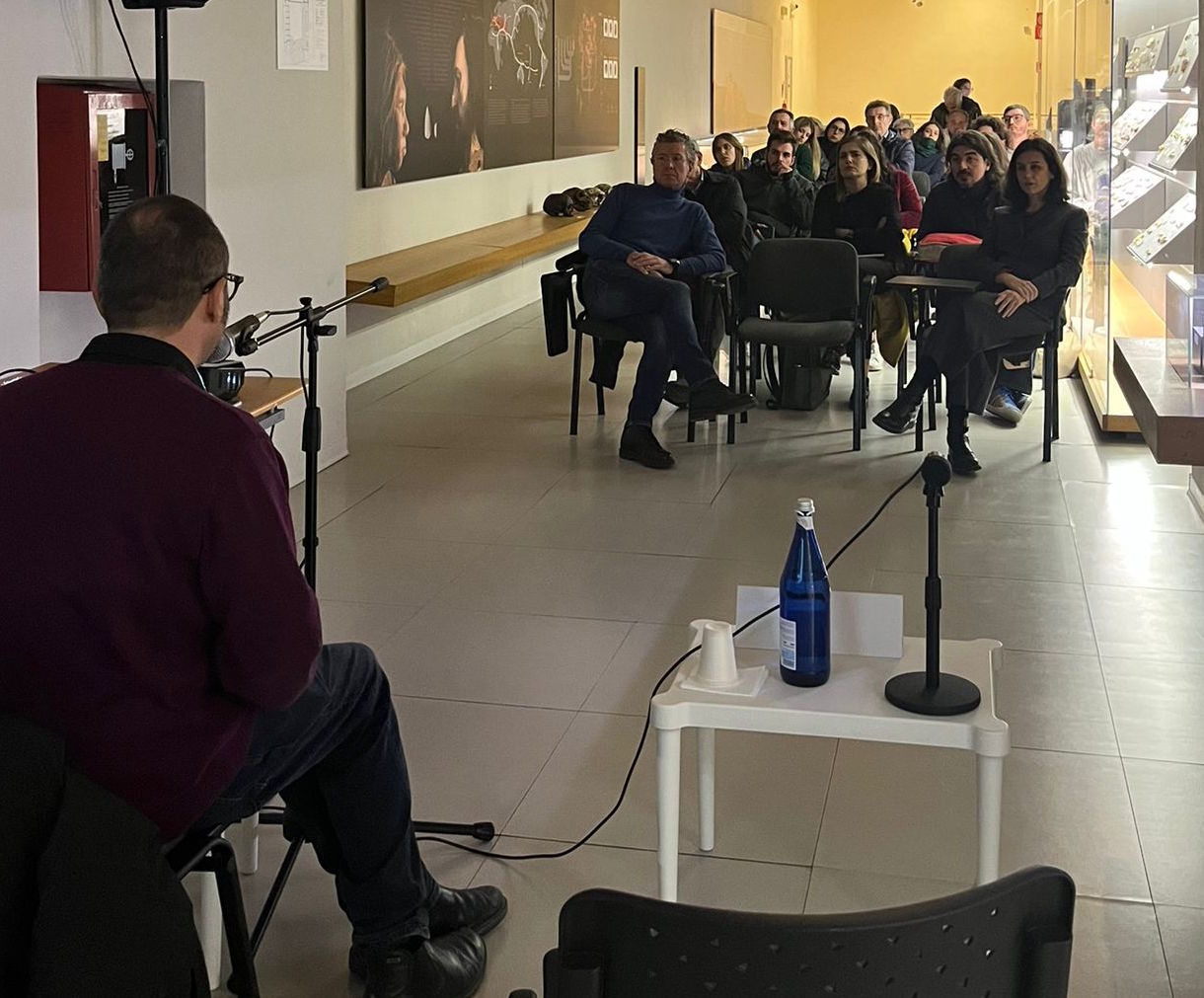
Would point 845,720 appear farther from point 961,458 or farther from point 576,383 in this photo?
point 576,383

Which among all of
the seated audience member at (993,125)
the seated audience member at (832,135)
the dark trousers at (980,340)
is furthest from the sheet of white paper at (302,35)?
the seated audience member at (832,135)

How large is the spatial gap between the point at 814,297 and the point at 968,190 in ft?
3.63

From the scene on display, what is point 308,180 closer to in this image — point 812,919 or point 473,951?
point 473,951

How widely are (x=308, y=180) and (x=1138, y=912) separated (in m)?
4.16

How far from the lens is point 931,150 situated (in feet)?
41.1

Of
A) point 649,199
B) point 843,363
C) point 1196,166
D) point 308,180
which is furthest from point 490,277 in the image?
point 1196,166

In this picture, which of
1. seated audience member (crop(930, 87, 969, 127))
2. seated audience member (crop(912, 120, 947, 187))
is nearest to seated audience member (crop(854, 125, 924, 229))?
seated audience member (crop(930, 87, 969, 127))

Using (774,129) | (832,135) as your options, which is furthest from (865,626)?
(832,135)

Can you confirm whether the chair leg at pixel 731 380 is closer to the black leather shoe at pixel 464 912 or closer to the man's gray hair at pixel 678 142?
the man's gray hair at pixel 678 142

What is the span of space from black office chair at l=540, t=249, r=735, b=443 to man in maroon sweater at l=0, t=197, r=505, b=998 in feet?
15.5

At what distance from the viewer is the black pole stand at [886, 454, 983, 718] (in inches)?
97.3

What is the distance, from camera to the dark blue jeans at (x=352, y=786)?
2.26 m

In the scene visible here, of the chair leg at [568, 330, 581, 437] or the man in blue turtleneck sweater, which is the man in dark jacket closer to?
the man in blue turtleneck sweater

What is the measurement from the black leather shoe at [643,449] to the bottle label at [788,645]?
3.79 m
